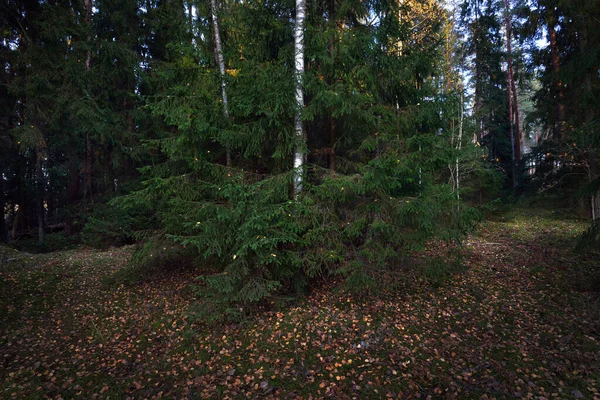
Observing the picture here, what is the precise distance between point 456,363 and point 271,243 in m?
3.55

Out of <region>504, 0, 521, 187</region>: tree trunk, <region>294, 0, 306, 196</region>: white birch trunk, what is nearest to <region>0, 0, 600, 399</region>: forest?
<region>294, 0, 306, 196</region>: white birch trunk

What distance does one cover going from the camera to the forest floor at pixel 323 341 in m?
4.45

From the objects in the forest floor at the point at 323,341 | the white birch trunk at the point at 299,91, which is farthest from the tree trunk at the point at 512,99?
the white birch trunk at the point at 299,91

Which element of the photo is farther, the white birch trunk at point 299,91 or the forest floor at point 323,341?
the white birch trunk at point 299,91

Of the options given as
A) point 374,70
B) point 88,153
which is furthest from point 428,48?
point 88,153

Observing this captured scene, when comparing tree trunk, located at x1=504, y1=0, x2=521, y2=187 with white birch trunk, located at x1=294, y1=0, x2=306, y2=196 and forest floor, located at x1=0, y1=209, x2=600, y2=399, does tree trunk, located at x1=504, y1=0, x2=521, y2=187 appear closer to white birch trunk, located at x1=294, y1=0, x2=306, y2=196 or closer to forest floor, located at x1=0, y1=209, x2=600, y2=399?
forest floor, located at x1=0, y1=209, x2=600, y2=399

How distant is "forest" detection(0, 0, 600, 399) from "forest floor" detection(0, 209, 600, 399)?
0.04 m

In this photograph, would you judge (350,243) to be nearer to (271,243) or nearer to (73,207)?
(271,243)

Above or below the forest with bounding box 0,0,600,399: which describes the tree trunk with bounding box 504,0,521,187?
above

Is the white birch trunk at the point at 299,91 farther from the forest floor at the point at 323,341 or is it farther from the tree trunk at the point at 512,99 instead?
the tree trunk at the point at 512,99

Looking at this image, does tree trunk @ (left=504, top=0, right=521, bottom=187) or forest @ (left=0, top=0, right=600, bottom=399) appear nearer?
forest @ (left=0, top=0, right=600, bottom=399)

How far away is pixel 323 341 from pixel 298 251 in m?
1.70

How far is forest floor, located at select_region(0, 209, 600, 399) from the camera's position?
14.6 feet

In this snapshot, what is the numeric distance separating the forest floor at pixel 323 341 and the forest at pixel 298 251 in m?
0.04
